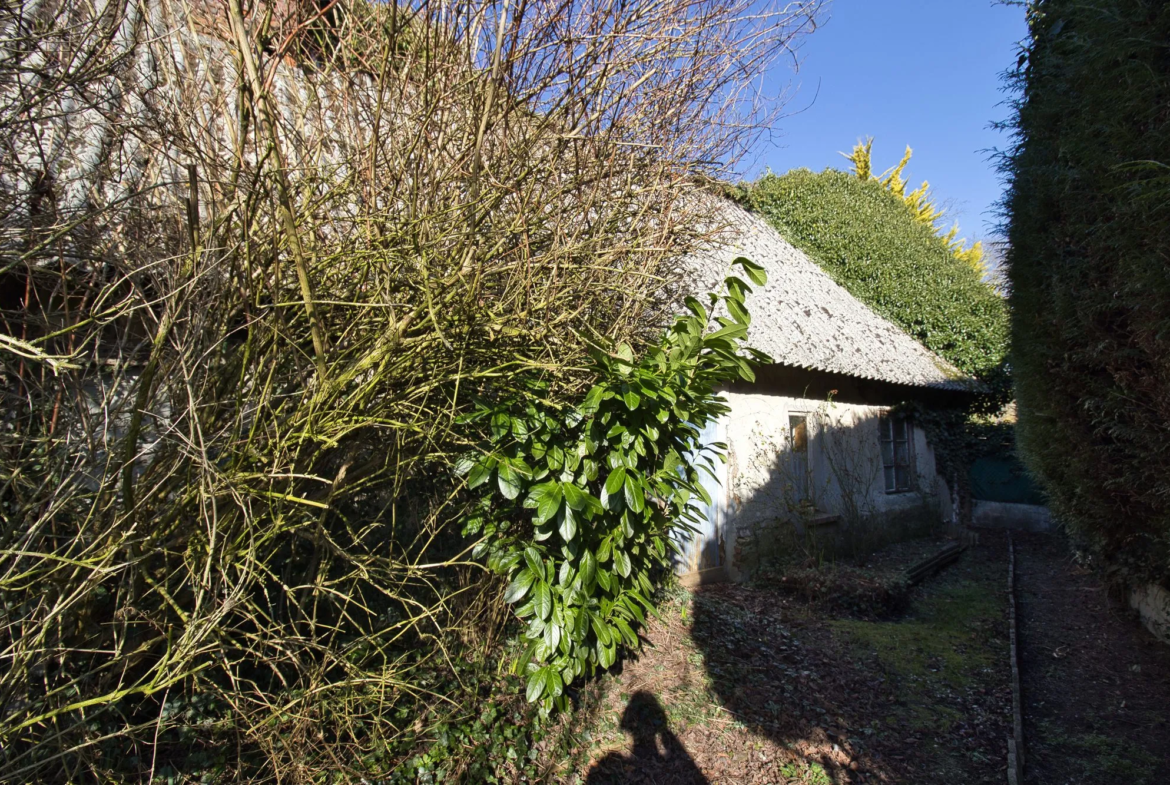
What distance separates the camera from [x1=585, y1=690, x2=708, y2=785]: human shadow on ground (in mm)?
3908

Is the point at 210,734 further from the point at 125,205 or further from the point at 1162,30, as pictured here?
the point at 1162,30

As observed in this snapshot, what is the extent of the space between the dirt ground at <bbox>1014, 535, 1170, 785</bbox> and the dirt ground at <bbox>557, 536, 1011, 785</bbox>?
0.83ft

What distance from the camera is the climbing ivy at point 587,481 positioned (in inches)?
143

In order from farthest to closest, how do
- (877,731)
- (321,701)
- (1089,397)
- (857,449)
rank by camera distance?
(857,449), (1089,397), (877,731), (321,701)

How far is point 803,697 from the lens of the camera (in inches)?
198

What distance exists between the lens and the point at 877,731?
475 centimetres

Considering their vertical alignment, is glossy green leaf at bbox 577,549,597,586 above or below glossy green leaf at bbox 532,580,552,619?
above

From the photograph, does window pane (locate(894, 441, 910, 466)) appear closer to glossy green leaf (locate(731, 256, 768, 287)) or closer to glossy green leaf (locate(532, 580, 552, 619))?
glossy green leaf (locate(731, 256, 768, 287))

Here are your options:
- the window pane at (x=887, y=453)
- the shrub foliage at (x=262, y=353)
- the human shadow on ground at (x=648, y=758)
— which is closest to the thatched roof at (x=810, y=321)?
the window pane at (x=887, y=453)

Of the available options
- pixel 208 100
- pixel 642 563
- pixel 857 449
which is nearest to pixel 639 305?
pixel 642 563

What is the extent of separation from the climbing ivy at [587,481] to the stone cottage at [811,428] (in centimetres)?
165

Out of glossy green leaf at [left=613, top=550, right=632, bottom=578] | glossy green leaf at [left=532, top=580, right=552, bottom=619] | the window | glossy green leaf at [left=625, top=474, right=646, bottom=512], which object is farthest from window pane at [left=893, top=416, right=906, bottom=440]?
glossy green leaf at [left=532, top=580, right=552, bottom=619]

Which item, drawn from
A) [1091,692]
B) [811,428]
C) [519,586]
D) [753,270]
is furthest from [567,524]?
[811,428]

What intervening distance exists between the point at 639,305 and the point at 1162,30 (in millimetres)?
3787
